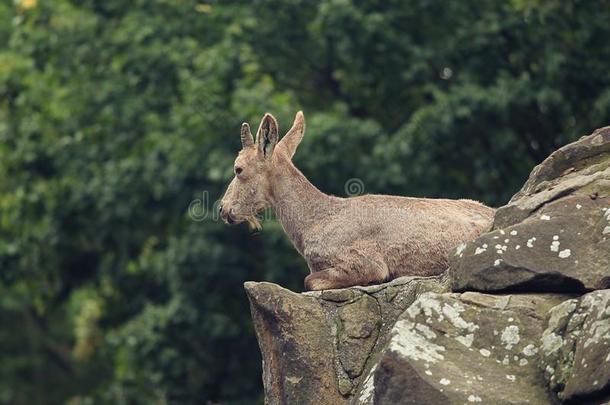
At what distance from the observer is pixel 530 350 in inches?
434

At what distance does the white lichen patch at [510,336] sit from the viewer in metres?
11.1

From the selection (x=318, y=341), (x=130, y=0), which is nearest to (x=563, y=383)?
(x=318, y=341)

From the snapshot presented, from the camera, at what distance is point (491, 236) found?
11.9 meters

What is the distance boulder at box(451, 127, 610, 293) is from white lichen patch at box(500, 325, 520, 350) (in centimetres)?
54

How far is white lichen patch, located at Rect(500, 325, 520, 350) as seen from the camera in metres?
11.1

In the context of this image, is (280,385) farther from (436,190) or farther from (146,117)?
(146,117)

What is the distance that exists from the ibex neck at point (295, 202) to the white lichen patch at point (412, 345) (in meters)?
3.60

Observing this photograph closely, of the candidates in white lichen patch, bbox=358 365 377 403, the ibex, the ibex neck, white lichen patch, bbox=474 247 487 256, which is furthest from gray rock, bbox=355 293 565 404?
the ibex neck

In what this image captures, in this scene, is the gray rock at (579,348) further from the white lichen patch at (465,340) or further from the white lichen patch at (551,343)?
the white lichen patch at (465,340)

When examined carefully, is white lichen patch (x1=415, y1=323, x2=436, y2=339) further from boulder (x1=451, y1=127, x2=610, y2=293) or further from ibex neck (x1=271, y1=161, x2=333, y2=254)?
ibex neck (x1=271, y1=161, x2=333, y2=254)

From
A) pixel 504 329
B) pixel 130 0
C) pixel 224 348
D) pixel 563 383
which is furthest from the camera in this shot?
pixel 130 0

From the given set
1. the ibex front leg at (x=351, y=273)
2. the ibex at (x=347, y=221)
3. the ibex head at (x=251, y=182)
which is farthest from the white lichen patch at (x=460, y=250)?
the ibex head at (x=251, y=182)

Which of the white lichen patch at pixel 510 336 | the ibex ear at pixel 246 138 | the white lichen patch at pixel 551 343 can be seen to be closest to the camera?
the white lichen patch at pixel 551 343

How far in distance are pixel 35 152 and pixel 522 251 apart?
19542mm
